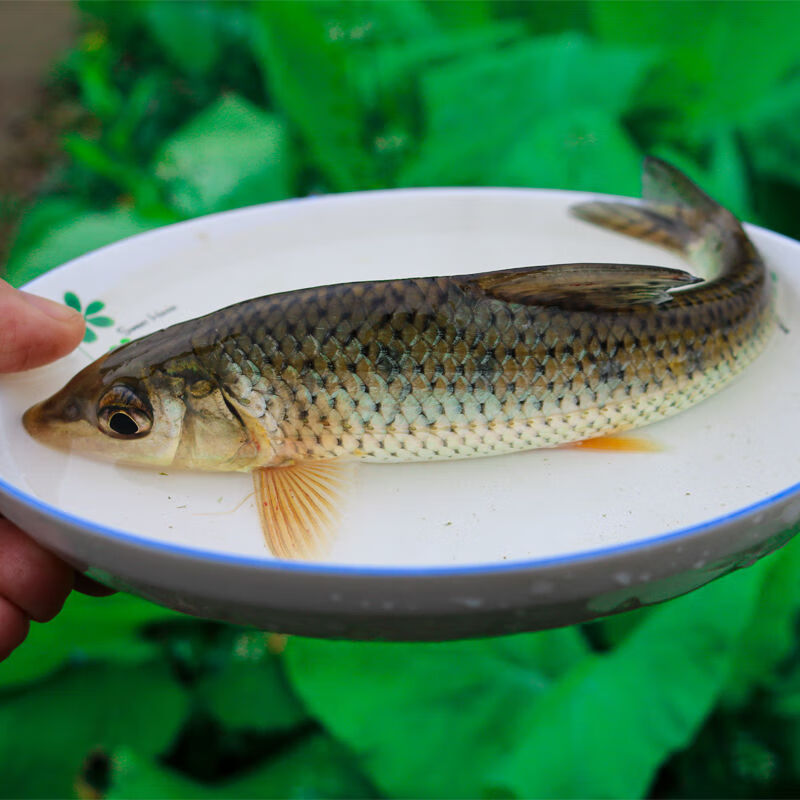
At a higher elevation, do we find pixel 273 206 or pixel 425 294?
pixel 425 294

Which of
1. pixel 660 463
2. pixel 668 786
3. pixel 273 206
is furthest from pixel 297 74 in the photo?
pixel 668 786

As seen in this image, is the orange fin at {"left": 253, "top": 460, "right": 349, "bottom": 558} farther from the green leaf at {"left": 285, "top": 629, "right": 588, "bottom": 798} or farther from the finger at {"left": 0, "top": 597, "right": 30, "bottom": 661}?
the green leaf at {"left": 285, "top": 629, "right": 588, "bottom": 798}

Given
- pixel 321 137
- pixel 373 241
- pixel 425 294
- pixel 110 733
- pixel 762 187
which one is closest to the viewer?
pixel 425 294

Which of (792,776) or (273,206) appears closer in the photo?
(273,206)

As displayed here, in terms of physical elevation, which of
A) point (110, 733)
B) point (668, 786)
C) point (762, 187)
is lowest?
point (110, 733)

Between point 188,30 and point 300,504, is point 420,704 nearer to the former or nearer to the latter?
point 300,504

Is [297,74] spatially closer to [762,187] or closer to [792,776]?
[762,187]

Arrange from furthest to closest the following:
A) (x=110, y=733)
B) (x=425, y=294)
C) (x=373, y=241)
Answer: (x=110, y=733) → (x=373, y=241) → (x=425, y=294)
